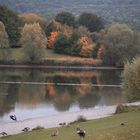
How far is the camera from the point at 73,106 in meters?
48.7

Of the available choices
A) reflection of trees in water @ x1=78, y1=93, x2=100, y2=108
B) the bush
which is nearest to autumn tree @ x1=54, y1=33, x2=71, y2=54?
reflection of trees in water @ x1=78, y1=93, x2=100, y2=108

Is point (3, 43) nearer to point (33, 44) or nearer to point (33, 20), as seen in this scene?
point (33, 44)

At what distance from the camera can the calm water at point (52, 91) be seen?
153ft

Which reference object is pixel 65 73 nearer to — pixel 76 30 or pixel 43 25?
pixel 76 30

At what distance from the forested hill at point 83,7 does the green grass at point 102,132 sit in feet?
444

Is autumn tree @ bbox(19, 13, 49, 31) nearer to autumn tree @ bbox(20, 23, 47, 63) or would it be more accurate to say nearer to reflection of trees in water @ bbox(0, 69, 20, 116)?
autumn tree @ bbox(20, 23, 47, 63)

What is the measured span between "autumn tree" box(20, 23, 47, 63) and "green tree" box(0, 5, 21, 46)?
793 centimetres

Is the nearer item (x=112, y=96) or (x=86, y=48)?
(x=112, y=96)

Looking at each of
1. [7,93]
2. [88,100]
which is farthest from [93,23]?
[88,100]

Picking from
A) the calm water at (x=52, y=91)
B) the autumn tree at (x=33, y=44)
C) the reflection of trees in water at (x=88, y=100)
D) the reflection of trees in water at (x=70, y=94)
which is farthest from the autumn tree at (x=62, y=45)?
the reflection of trees in water at (x=88, y=100)

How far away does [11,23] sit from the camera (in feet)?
353

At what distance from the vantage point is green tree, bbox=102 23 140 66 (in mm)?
96812

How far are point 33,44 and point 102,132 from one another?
7142 centimetres

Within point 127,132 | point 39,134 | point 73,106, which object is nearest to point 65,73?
point 73,106
